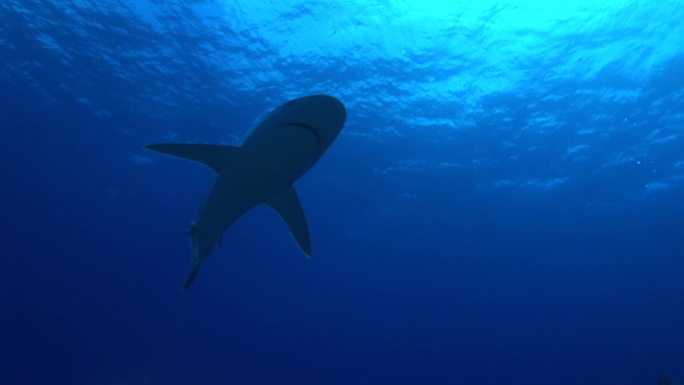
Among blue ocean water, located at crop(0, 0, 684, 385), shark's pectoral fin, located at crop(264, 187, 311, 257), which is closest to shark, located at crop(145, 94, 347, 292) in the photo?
shark's pectoral fin, located at crop(264, 187, 311, 257)

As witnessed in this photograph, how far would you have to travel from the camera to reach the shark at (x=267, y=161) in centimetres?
404

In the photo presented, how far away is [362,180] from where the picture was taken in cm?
2516

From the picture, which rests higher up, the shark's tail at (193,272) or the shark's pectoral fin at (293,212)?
the shark's pectoral fin at (293,212)

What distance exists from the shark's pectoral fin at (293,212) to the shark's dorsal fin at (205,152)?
808 mm

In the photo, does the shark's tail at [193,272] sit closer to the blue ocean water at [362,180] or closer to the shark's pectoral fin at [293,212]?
the shark's pectoral fin at [293,212]

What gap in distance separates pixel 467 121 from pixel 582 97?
14.1 ft

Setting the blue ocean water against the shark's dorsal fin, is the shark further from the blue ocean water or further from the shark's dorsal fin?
the blue ocean water

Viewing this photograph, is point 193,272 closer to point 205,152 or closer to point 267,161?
point 205,152

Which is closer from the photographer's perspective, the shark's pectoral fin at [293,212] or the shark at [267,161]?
the shark at [267,161]

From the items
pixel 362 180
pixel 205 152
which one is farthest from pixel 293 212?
pixel 362 180

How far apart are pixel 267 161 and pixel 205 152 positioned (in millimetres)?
721

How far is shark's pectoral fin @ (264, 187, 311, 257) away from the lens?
18.5ft

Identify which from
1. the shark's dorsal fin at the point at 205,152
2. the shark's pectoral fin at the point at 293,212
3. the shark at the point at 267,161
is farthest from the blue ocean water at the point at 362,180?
the shark's dorsal fin at the point at 205,152

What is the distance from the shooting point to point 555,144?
21.0 meters
